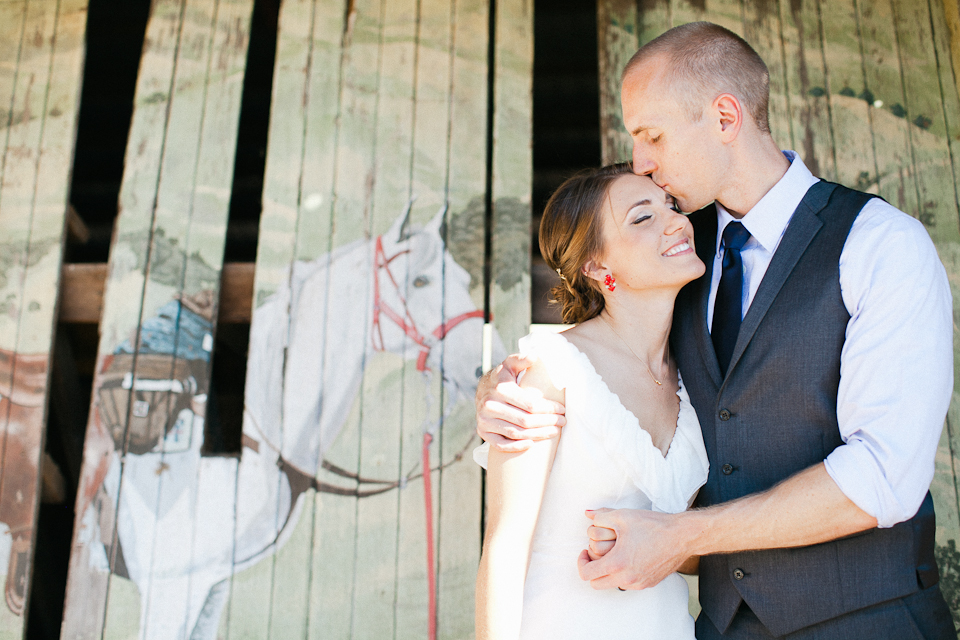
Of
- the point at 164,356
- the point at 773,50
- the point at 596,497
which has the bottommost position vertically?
the point at 596,497

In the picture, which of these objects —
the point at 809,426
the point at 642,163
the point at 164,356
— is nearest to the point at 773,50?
the point at 642,163

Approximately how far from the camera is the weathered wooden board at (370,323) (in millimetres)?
2719

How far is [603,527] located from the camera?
5.57ft

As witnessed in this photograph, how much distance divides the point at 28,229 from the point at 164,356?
89 centimetres

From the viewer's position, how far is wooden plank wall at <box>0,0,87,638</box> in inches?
111

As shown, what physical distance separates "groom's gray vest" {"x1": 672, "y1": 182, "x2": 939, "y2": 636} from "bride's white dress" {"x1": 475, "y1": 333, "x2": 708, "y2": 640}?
98 mm

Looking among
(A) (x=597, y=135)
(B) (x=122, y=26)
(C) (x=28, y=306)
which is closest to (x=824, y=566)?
(C) (x=28, y=306)

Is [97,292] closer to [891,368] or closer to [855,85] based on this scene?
[891,368]

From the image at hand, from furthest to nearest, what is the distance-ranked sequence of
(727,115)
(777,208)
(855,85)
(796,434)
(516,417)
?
(855,85) → (727,115) → (777,208) → (516,417) → (796,434)

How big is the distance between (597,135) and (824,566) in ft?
13.3

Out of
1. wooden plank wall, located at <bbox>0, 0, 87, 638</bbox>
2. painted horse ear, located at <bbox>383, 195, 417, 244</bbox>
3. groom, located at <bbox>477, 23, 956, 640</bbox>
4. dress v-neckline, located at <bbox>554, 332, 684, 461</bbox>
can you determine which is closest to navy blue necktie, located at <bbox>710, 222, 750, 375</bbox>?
groom, located at <bbox>477, 23, 956, 640</bbox>

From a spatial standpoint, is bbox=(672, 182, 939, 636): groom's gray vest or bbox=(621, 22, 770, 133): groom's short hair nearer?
bbox=(672, 182, 939, 636): groom's gray vest

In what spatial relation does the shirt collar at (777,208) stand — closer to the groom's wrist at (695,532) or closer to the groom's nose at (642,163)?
the groom's nose at (642,163)

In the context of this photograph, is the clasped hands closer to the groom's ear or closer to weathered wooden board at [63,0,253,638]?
the groom's ear
